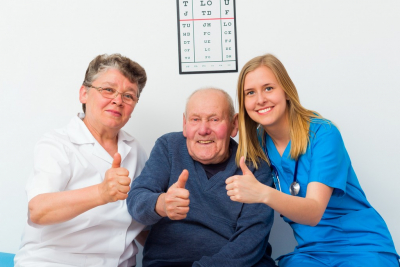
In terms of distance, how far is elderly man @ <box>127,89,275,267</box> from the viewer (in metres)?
1.60

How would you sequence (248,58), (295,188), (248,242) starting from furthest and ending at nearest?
(248,58), (295,188), (248,242)

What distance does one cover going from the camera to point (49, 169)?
59.6 inches

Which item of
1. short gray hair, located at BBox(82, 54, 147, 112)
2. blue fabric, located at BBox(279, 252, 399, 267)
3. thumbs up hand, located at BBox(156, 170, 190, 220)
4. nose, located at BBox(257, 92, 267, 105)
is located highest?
short gray hair, located at BBox(82, 54, 147, 112)

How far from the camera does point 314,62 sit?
2.34m

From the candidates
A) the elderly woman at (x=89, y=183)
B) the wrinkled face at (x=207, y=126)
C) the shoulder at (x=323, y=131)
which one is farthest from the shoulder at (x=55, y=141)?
the shoulder at (x=323, y=131)

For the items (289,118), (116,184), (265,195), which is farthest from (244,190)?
(289,118)

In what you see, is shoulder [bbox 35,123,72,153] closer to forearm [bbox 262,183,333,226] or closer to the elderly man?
the elderly man

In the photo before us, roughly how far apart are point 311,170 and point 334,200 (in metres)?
0.22

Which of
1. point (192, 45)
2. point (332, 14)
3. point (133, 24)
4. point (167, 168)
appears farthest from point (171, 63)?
point (332, 14)

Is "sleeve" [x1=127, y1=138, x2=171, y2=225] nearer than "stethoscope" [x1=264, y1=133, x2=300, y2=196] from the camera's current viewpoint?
Yes

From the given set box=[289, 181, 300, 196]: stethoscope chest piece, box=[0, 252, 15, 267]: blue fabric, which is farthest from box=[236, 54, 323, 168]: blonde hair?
box=[0, 252, 15, 267]: blue fabric

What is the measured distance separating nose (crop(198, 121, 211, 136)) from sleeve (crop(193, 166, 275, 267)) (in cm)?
30

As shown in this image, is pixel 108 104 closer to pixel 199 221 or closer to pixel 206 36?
pixel 199 221

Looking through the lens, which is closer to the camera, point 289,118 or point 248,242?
point 248,242
